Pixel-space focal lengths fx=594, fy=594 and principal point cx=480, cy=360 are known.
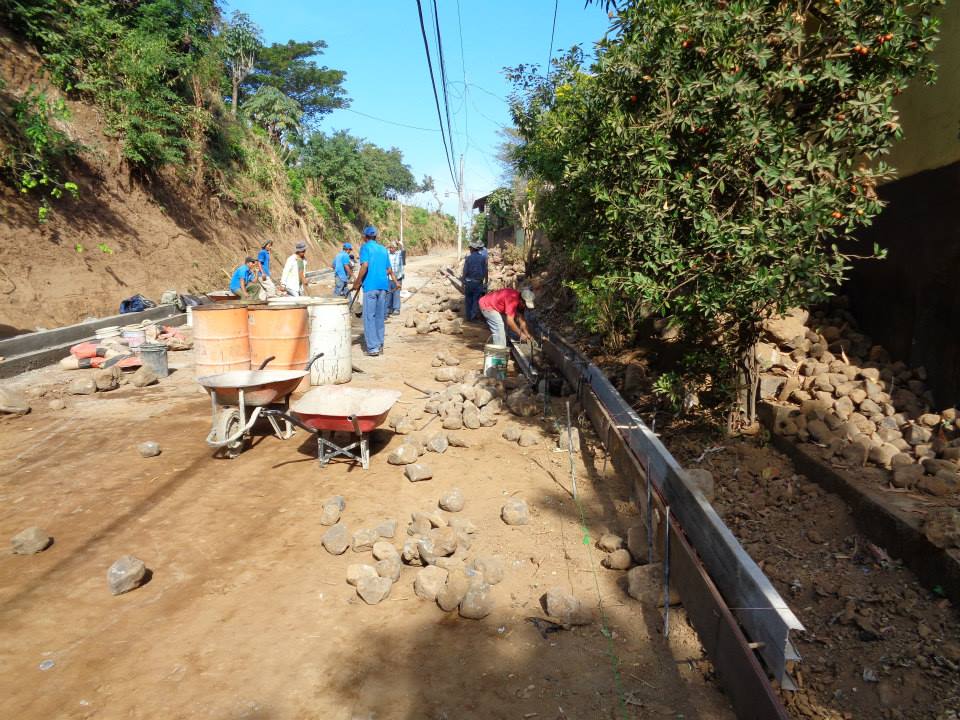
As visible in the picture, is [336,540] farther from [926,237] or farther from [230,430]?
[926,237]

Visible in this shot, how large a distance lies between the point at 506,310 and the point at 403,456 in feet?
10.2

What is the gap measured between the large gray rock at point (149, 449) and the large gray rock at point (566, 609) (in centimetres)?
387

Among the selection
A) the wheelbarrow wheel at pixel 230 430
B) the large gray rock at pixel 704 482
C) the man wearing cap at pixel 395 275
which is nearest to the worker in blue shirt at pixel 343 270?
the man wearing cap at pixel 395 275

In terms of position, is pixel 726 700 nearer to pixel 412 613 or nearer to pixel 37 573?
pixel 412 613

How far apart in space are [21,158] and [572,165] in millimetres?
11345

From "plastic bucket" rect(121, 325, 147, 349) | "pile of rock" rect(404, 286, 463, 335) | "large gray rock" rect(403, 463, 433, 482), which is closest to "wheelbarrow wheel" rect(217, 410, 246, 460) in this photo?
"large gray rock" rect(403, 463, 433, 482)

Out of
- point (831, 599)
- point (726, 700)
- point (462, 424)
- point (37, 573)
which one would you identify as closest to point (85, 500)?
point (37, 573)

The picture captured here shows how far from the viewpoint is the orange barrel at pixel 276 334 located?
683 centimetres

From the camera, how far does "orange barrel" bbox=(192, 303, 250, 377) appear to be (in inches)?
266

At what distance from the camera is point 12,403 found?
20.5 ft

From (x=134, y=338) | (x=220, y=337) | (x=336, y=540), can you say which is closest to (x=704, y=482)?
(x=336, y=540)

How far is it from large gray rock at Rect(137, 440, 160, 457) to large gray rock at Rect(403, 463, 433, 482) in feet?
7.54

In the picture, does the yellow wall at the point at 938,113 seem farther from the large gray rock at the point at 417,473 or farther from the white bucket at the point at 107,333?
the white bucket at the point at 107,333

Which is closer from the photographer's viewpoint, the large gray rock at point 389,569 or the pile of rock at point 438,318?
the large gray rock at point 389,569
